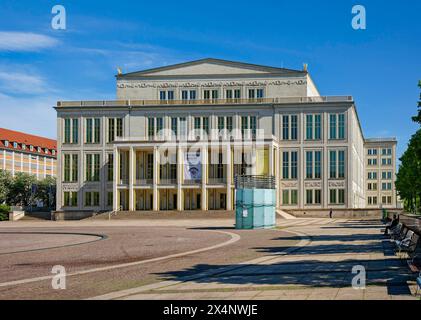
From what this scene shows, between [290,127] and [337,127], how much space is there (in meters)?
6.47

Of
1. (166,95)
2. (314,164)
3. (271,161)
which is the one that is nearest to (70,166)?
(166,95)

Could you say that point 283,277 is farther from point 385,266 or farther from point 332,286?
point 385,266

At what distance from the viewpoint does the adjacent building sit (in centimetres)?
13550

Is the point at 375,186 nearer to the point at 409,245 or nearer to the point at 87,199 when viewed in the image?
the point at 87,199

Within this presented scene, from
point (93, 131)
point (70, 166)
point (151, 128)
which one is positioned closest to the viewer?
point (151, 128)

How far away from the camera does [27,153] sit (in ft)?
472

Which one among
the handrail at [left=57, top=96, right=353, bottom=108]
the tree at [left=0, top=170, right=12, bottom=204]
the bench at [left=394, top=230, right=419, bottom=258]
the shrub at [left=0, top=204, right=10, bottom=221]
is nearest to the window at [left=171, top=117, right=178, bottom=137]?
the handrail at [left=57, top=96, right=353, bottom=108]

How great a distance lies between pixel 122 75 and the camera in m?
91.7

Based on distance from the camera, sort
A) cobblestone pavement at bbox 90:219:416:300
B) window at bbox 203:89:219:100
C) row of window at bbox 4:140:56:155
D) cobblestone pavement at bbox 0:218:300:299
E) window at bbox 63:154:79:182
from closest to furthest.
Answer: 1. cobblestone pavement at bbox 90:219:416:300
2. cobblestone pavement at bbox 0:218:300:299
3. window at bbox 63:154:79:182
4. window at bbox 203:89:219:100
5. row of window at bbox 4:140:56:155

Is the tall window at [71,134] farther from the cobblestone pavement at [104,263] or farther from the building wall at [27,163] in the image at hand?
the cobblestone pavement at [104,263]

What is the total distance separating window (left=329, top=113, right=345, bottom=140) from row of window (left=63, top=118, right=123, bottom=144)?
30.2 m

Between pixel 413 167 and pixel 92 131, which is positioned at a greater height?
pixel 92 131

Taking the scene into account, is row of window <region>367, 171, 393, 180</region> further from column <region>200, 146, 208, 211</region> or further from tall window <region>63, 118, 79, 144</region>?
tall window <region>63, 118, 79, 144</region>
